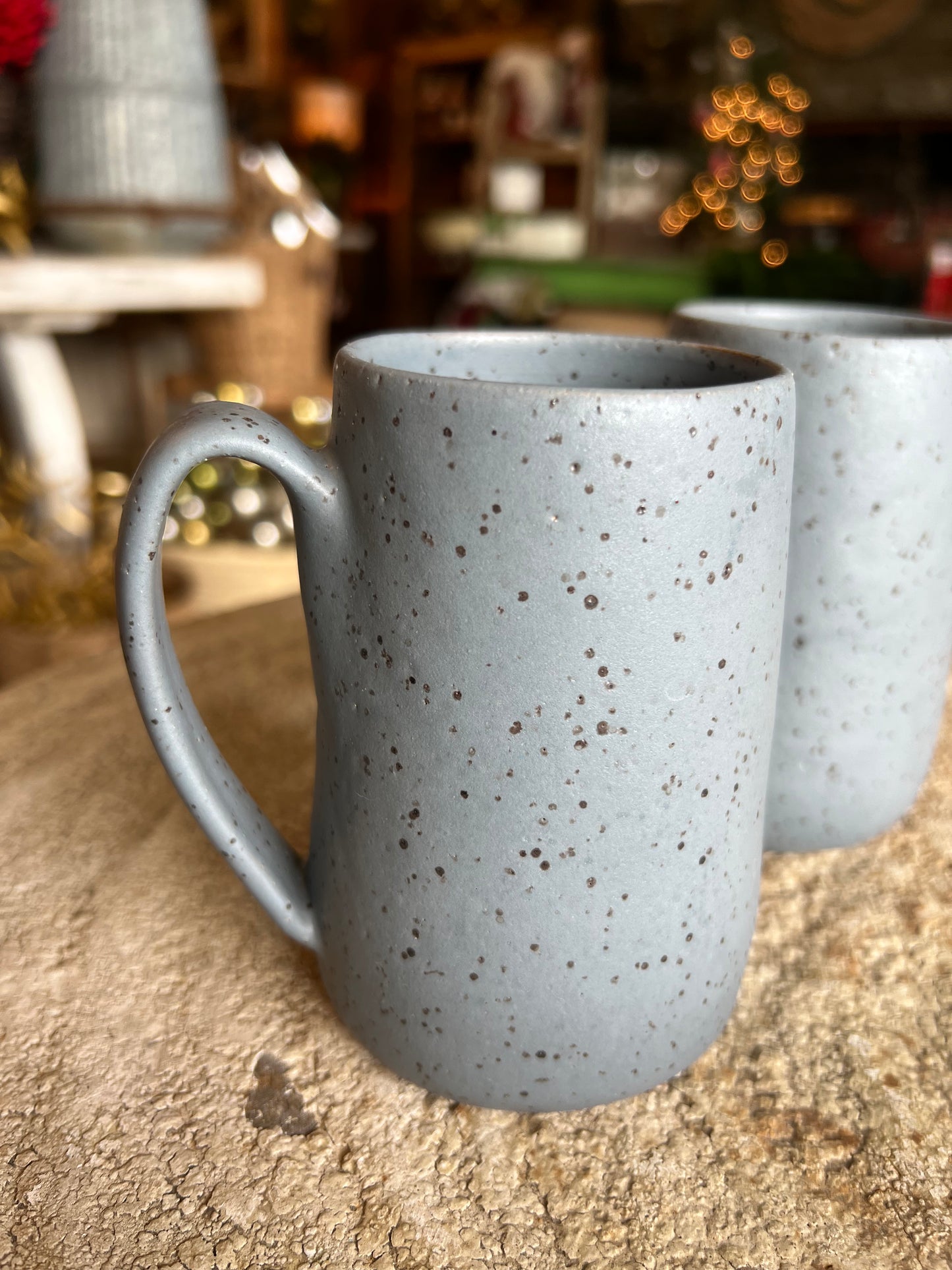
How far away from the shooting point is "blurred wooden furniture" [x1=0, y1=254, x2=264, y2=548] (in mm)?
1322

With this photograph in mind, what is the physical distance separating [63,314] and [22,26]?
1.27ft

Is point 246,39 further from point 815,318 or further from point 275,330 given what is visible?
point 815,318

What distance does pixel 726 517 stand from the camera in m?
0.32

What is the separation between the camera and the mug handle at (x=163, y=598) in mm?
328

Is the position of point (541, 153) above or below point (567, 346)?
above

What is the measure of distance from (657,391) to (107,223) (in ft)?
4.10

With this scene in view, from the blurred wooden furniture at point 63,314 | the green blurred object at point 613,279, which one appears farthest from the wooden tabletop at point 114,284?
the green blurred object at point 613,279

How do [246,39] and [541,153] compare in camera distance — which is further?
[246,39]

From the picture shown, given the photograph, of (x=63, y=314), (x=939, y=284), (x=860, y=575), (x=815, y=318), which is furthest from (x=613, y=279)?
(x=860, y=575)

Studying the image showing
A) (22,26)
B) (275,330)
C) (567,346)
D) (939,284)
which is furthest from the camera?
(939,284)

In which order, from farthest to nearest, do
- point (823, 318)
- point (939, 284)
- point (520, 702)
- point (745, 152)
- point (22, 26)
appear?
1. point (745, 152)
2. point (939, 284)
3. point (22, 26)
4. point (823, 318)
5. point (520, 702)

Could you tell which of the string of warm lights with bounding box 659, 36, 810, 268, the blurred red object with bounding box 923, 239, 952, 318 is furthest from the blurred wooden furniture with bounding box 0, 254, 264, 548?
the string of warm lights with bounding box 659, 36, 810, 268

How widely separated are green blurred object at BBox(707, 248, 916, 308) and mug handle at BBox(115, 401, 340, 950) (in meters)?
2.84

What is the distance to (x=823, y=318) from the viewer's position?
581 mm
